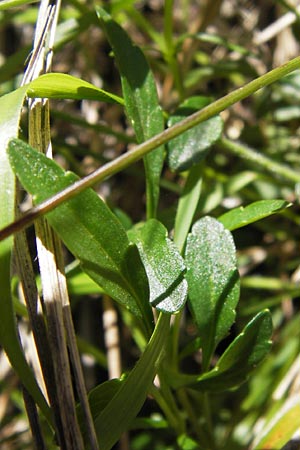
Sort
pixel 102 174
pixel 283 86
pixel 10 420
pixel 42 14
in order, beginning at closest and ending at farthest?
pixel 102 174, pixel 42 14, pixel 10 420, pixel 283 86

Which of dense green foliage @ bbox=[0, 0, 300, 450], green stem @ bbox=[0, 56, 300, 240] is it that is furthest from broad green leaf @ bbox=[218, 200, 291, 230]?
green stem @ bbox=[0, 56, 300, 240]

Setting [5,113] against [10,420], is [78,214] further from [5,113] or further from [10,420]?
[10,420]

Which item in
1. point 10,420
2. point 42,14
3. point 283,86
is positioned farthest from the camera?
point 283,86

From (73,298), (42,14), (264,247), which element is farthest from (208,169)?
(42,14)

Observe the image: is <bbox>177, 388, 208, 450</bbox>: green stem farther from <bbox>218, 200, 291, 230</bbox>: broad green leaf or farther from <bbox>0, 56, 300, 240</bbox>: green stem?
<bbox>0, 56, 300, 240</bbox>: green stem

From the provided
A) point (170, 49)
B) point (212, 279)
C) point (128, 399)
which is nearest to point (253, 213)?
point (212, 279)

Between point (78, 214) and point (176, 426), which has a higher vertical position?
point (78, 214)

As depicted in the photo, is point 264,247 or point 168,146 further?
point 264,247
